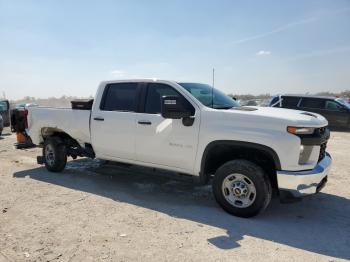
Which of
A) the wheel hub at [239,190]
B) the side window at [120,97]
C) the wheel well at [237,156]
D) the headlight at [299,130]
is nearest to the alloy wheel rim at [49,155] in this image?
the side window at [120,97]

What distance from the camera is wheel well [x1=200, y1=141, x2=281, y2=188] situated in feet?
14.8

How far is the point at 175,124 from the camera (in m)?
5.17

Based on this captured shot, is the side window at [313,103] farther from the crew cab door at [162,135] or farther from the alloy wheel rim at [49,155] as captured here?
the alloy wheel rim at [49,155]

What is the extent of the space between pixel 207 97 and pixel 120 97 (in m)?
1.62

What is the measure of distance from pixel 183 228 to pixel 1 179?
433 centimetres

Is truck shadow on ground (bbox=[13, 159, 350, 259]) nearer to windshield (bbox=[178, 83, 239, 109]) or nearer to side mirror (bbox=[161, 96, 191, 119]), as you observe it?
side mirror (bbox=[161, 96, 191, 119])

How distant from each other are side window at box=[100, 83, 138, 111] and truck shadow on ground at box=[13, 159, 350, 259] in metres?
1.20

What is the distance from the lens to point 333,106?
15516 mm

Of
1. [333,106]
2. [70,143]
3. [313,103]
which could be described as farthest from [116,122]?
[333,106]

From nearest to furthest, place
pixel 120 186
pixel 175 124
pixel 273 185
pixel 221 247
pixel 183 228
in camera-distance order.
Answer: pixel 221 247, pixel 183 228, pixel 273 185, pixel 175 124, pixel 120 186

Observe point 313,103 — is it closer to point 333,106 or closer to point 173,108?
point 333,106

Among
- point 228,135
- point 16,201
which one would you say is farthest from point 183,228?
point 16,201

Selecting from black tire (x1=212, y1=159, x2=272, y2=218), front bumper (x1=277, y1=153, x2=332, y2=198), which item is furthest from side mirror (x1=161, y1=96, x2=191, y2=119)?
front bumper (x1=277, y1=153, x2=332, y2=198)

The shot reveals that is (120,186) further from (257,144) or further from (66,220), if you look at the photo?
(257,144)
